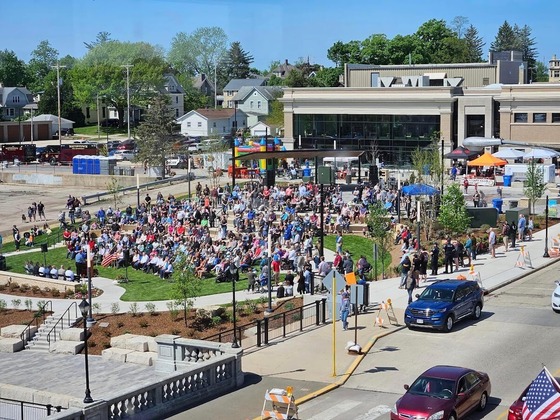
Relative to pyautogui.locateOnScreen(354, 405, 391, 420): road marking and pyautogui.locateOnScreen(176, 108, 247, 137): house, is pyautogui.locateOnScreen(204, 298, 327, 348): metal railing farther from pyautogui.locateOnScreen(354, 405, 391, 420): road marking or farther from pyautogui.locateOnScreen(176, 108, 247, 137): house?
pyautogui.locateOnScreen(176, 108, 247, 137): house

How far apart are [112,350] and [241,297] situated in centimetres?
802

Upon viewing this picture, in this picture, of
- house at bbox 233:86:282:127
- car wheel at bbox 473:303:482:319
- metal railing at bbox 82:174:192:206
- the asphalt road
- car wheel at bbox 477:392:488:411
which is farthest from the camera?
house at bbox 233:86:282:127

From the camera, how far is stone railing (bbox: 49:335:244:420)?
62.3 ft

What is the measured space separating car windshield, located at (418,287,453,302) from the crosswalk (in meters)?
7.51

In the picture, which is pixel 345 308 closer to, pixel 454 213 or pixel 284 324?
pixel 284 324

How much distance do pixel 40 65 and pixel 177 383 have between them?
153 m

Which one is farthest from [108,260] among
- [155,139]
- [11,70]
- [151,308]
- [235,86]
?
[11,70]

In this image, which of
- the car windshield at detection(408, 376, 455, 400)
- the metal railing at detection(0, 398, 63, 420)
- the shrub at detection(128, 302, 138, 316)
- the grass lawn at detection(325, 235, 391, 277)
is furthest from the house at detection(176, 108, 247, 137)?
the car windshield at detection(408, 376, 455, 400)

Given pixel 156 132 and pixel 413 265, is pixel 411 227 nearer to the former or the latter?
pixel 413 265

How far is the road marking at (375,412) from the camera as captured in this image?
19.9 m

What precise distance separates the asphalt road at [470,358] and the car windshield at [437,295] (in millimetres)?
956

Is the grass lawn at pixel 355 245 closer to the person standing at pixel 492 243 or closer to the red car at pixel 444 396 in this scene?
the person standing at pixel 492 243

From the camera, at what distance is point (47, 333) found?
31.5m

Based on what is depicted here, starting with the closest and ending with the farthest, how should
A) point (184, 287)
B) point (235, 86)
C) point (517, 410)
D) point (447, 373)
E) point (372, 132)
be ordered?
point (517, 410), point (447, 373), point (184, 287), point (372, 132), point (235, 86)
